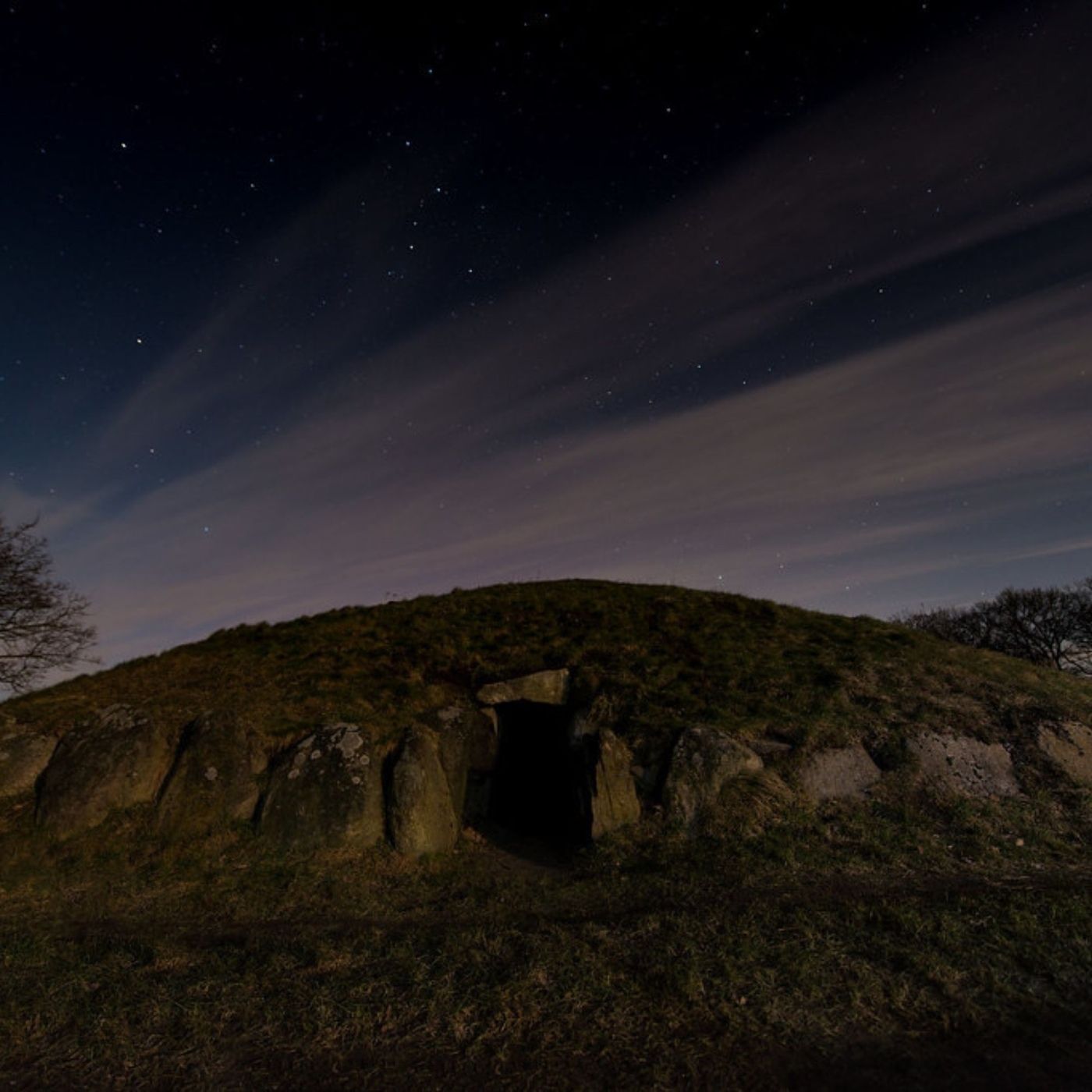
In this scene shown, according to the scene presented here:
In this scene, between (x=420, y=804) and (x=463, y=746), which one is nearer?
(x=420, y=804)

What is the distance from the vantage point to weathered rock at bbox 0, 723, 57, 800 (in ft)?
44.6

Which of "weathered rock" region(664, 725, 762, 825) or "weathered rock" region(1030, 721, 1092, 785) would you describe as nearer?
"weathered rock" region(664, 725, 762, 825)

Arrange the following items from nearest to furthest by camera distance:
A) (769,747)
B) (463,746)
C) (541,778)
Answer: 1. (769,747)
2. (463,746)
3. (541,778)

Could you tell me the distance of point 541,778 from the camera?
1831 centimetres

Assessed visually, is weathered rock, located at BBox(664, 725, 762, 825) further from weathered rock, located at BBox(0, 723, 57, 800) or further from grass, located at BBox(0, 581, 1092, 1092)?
weathered rock, located at BBox(0, 723, 57, 800)

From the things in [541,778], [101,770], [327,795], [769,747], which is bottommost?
[541,778]

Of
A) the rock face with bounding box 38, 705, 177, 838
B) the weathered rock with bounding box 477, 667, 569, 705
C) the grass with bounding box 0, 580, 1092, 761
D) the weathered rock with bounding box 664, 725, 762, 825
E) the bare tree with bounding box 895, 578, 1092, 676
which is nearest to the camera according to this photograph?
the weathered rock with bounding box 664, 725, 762, 825

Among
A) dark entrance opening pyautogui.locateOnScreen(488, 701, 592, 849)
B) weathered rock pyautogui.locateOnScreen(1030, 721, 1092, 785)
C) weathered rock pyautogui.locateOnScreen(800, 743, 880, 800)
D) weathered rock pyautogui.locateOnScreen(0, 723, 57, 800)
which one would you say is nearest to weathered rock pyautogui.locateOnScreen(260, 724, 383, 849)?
dark entrance opening pyautogui.locateOnScreen(488, 701, 592, 849)

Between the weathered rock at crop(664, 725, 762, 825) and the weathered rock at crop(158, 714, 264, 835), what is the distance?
29.7 ft

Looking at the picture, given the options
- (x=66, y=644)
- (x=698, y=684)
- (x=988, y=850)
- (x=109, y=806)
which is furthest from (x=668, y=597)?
(x=66, y=644)

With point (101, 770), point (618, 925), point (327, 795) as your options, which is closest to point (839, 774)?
point (618, 925)

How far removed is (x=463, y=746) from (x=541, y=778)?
14.9ft

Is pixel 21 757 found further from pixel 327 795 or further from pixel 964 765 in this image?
pixel 964 765

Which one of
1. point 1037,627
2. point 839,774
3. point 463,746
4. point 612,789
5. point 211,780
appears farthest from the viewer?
point 1037,627
